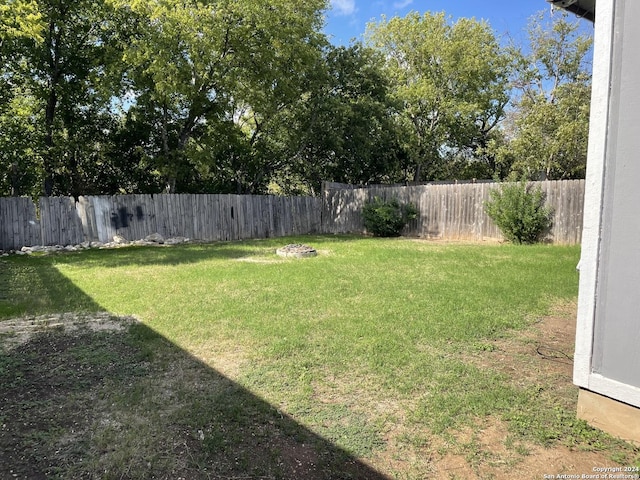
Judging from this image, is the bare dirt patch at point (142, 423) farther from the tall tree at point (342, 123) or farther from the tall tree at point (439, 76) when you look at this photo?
the tall tree at point (439, 76)

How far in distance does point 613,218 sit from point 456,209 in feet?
35.6

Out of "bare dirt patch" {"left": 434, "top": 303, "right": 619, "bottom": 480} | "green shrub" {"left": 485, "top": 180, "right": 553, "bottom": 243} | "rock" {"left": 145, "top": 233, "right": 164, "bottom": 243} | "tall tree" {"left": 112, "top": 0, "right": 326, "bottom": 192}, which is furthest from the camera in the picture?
"tall tree" {"left": 112, "top": 0, "right": 326, "bottom": 192}

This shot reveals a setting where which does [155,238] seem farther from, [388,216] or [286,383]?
[286,383]

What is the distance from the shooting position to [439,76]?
2284 centimetres

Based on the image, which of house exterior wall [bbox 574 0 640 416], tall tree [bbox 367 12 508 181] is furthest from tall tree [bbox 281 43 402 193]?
house exterior wall [bbox 574 0 640 416]

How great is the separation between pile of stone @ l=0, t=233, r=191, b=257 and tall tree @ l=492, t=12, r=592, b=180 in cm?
1255

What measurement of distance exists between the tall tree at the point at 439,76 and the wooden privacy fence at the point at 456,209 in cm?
775

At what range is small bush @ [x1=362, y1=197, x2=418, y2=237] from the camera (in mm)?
13742

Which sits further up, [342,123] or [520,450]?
[342,123]

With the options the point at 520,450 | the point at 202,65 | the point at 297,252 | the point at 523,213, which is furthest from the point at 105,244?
the point at 520,450

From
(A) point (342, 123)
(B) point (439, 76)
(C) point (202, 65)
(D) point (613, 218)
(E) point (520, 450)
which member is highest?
(B) point (439, 76)

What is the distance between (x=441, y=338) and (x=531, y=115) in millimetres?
16014

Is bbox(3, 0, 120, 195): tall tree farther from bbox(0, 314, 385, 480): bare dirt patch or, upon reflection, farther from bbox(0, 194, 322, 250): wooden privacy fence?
bbox(0, 314, 385, 480): bare dirt patch

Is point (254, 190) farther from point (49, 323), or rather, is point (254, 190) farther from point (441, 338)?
point (441, 338)
